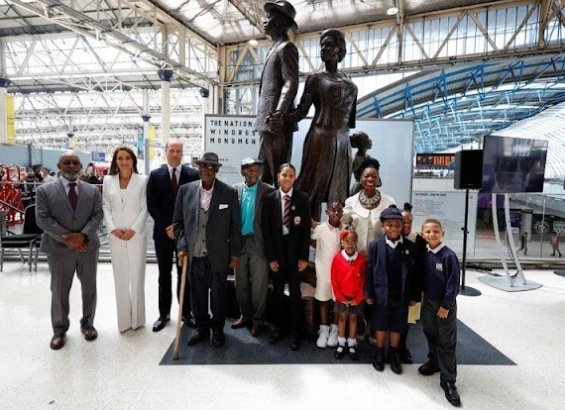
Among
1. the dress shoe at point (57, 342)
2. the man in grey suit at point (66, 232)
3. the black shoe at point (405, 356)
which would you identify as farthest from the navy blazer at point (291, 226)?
the dress shoe at point (57, 342)

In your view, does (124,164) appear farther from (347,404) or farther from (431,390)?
(431,390)

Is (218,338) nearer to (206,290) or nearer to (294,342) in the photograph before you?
(206,290)

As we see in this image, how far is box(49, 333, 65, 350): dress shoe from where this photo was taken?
10.4 feet

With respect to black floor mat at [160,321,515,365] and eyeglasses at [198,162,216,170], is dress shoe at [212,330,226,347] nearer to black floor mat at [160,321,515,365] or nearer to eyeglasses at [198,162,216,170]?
black floor mat at [160,321,515,365]

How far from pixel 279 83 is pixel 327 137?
67cm

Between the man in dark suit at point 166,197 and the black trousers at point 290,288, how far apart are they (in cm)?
95

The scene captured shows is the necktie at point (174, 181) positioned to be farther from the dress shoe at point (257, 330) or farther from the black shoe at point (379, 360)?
the black shoe at point (379, 360)

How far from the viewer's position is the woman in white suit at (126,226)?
3396 millimetres

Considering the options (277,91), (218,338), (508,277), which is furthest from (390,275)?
(508,277)

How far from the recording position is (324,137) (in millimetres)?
3449

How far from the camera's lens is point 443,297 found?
263 cm

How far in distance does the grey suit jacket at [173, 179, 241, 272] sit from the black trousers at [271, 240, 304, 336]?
1.33 feet

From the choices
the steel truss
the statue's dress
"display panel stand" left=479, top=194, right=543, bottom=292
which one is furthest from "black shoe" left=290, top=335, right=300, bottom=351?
the steel truss

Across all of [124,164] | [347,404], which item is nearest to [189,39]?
[124,164]
